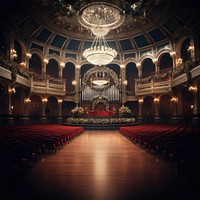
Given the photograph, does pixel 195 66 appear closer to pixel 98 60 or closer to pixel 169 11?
pixel 169 11

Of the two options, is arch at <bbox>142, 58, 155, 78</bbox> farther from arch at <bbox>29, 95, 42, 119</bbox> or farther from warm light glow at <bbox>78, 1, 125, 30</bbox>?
arch at <bbox>29, 95, 42, 119</bbox>

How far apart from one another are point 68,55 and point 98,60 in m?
11.8

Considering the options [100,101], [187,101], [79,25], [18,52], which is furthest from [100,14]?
[187,101]

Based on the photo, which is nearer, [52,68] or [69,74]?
[52,68]

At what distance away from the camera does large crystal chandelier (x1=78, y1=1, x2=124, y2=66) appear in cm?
1382

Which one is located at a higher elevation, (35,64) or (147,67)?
(35,64)

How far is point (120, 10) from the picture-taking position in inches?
603

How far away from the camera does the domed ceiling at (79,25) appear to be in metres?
15.8

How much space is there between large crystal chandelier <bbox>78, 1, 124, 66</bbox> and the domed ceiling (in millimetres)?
994

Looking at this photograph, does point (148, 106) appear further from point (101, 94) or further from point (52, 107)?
point (52, 107)

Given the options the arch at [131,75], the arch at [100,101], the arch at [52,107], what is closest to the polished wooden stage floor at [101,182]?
the arch at [100,101]

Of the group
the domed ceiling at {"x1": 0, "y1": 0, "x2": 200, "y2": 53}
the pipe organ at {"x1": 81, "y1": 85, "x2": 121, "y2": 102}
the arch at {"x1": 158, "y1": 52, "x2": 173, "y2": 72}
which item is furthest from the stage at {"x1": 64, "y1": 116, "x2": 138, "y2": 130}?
the domed ceiling at {"x1": 0, "y1": 0, "x2": 200, "y2": 53}

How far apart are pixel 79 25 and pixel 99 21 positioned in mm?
6619

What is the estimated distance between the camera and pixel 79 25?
2064 centimetres
